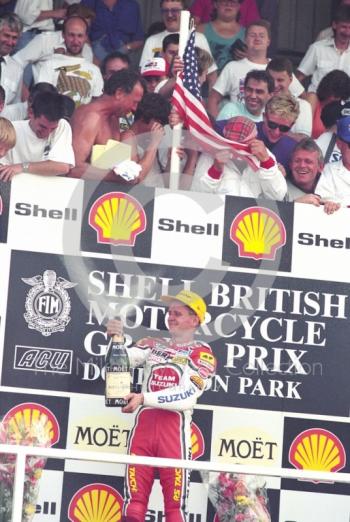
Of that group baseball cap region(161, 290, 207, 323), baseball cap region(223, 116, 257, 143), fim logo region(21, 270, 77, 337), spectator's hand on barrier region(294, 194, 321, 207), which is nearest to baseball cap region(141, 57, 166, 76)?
baseball cap region(223, 116, 257, 143)

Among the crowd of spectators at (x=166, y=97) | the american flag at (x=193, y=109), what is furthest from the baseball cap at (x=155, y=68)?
the american flag at (x=193, y=109)

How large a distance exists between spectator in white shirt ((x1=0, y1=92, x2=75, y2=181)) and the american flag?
885mm

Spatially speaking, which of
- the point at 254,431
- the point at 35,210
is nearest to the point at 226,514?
the point at 254,431

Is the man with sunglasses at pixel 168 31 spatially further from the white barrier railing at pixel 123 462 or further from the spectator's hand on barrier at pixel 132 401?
the white barrier railing at pixel 123 462

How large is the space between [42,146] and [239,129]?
4.62 ft

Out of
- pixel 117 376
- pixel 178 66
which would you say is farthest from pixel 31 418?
pixel 178 66

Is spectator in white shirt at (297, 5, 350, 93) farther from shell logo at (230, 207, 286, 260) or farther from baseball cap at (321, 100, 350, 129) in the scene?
shell logo at (230, 207, 286, 260)

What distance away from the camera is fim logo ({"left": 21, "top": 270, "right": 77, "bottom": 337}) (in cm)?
1152

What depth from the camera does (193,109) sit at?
39.9 feet

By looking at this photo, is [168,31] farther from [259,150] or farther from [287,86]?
[259,150]

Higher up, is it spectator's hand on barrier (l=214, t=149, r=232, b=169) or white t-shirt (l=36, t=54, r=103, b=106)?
white t-shirt (l=36, t=54, r=103, b=106)

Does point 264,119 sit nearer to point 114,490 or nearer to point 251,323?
point 251,323

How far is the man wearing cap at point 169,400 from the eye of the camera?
10773 mm

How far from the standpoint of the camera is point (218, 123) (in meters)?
12.5
